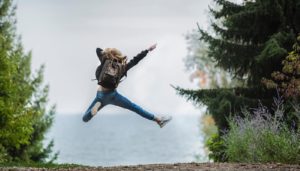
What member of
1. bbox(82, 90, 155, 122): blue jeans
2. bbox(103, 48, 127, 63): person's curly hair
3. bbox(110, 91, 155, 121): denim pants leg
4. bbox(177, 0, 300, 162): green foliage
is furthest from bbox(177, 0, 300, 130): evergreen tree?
bbox(103, 48, 127, 63): person's curly hair

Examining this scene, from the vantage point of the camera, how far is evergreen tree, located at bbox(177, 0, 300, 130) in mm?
15891

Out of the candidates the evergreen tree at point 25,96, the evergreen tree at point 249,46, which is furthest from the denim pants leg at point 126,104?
the evergreen tree at point 25,96

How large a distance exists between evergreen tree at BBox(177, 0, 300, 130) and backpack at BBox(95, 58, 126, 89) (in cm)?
559

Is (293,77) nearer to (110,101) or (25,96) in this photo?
(110,101)

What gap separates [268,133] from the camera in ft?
39.0

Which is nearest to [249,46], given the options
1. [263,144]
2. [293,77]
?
[293,77]

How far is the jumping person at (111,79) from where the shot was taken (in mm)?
10523

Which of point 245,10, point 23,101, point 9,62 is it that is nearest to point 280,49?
point 245,10

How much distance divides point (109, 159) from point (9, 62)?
25.9 meters

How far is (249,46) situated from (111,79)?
723 centimetres

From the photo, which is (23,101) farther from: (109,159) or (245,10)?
(109,159)

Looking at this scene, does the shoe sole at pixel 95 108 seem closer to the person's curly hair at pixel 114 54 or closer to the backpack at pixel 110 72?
the backpack at pixel 110 72

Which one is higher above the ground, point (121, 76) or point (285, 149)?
point (121, 76)

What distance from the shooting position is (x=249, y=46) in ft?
55.3
